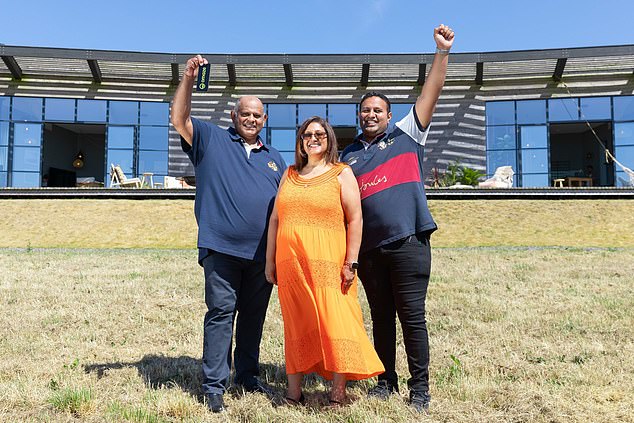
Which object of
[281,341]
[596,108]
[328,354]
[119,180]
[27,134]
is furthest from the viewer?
[27,134]

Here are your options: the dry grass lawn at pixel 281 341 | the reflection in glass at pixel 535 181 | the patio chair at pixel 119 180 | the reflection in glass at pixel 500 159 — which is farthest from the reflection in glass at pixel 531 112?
the patio chair at pixel 119 180

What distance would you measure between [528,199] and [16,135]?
796 inches

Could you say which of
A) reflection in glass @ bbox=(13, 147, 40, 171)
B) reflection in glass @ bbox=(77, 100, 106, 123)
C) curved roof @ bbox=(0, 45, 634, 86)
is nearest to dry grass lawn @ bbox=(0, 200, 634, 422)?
curved roof @ bbox=(0, 45, 634, 86)

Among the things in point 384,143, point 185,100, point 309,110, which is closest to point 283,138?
point 309,110

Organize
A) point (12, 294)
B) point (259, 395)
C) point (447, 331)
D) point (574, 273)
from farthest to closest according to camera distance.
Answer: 1. point (574, 273)
2. point (12, 294)
3. point (447, 331)
4. point (259, 395)

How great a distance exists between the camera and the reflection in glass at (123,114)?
22.2 meters

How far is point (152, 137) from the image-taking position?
2228 centimetres

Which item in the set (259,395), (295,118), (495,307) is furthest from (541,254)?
(295,118)

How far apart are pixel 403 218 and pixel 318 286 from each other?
62 cm

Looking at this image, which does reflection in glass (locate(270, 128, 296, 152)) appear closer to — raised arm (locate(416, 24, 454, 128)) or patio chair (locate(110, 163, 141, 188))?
patio chair (locate(110, 163, 141, 188))

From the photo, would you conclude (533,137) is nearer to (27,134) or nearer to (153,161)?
(153,161)

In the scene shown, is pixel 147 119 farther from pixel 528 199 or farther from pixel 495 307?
pixel 495 307

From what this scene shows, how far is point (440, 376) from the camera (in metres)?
3.47

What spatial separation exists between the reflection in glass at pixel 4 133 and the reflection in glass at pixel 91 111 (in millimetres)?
2834
